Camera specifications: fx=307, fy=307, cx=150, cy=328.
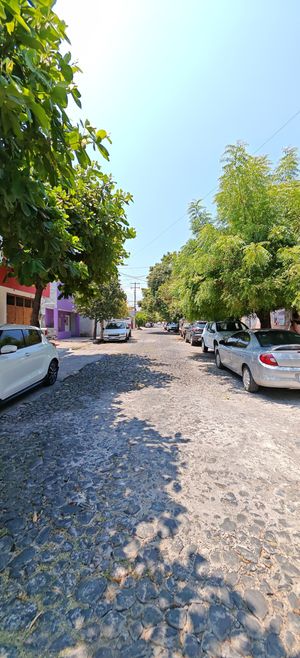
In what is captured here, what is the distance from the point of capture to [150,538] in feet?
8.04

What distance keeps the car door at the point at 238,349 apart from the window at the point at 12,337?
198 inches

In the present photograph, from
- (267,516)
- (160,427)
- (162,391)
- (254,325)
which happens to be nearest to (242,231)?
(162,391)

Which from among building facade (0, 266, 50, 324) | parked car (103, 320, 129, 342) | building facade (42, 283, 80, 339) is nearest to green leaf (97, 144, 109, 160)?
building facade (0, 266, 50, 324)

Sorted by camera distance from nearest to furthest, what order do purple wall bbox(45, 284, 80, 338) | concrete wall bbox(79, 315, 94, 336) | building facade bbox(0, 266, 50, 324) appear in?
building facade bbox(0, 266, 50, 324) → purple wall bbox(45, 284, 80, 338) → concrete wall bbox(79, 315, 94, 336)

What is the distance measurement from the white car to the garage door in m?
7.72

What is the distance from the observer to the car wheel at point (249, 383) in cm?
690

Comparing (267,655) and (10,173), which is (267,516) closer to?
(267,655)

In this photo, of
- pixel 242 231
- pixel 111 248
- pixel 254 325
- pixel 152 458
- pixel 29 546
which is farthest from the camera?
pixel 254 325

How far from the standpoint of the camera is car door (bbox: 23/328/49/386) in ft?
21.9

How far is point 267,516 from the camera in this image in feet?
8.95

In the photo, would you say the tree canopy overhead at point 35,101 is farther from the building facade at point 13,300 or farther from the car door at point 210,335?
the car door at point 210,335

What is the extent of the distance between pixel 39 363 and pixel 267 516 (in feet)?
18.9

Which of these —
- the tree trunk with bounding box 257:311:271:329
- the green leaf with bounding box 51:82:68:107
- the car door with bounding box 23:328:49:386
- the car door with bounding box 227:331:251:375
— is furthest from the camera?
the tree trunk with bounding box 257:311:271:329

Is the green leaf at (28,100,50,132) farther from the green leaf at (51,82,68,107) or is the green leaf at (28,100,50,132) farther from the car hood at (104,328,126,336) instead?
the car hood at (104,328,126,336)
